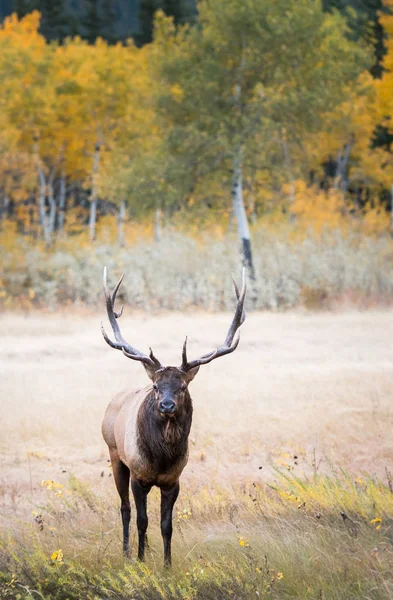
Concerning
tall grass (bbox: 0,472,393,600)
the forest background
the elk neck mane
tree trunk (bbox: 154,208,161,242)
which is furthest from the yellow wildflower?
tree trunk (bbox: 154,208,161,242)

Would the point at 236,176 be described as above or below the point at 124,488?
above

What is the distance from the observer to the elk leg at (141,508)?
16.8ft

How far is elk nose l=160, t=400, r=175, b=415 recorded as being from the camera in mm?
4520

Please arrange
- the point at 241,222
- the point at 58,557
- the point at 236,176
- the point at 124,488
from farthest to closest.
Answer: the point at 241,222, the point at 236,176, the point at 124,488, the point at 58,557

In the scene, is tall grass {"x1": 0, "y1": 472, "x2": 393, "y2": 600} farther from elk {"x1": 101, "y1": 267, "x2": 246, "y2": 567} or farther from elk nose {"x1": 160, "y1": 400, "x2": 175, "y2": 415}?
elk nose {"x1": 160, "y1": 400, "x2": 175, "y2": 415}

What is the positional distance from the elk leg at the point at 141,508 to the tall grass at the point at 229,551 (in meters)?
0.09

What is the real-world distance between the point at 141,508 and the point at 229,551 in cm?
69

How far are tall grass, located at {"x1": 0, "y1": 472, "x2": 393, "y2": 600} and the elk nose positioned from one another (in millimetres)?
981

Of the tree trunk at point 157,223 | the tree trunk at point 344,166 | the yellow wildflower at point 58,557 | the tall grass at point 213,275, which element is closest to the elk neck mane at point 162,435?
the yellow wildflower at point 58,557

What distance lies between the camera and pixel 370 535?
5316 millimetres

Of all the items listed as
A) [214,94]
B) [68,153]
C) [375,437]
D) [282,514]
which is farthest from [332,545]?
[68,153]

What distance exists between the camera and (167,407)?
4.52 m

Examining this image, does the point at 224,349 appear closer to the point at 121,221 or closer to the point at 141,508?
the point at 141,508

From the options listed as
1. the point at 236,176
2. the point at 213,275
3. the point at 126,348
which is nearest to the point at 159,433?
the point at 126,348
